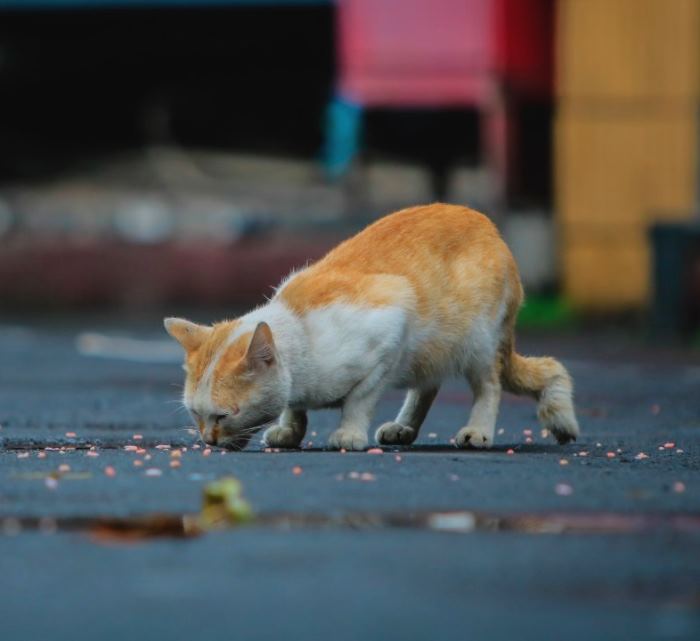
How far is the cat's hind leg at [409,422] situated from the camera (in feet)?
27.6

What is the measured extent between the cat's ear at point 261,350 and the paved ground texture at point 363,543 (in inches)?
14.2

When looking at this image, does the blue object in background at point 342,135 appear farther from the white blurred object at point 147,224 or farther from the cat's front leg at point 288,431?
the cat's front leg at point 288,431

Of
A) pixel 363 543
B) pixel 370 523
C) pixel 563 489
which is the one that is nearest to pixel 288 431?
pixel 563 489

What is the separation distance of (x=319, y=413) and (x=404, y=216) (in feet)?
8.49

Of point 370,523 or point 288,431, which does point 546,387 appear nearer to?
point 288,431

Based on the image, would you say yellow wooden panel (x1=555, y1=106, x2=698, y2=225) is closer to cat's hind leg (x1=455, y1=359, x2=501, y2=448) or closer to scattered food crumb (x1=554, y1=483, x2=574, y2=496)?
cat's hind leg (x1=455, y1=359, x2=501, y2=448)

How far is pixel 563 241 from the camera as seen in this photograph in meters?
22.8

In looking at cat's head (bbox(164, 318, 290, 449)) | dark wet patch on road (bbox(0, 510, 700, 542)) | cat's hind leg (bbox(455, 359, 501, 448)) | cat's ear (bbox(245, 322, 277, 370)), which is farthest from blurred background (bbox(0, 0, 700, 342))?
dark wet patch on road (bbox(0, 510, 700, 542))

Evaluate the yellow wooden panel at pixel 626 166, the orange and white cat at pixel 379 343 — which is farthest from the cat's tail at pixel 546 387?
the yellow wooden panel at pixel 626 166

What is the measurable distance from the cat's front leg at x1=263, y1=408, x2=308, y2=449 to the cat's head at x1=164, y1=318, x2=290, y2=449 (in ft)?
0.90

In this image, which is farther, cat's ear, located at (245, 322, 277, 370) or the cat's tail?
the cat's tail

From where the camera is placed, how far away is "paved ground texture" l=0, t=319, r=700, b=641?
4.28 metres

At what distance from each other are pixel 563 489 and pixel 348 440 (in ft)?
5.24

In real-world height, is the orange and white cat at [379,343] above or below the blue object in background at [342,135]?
above
